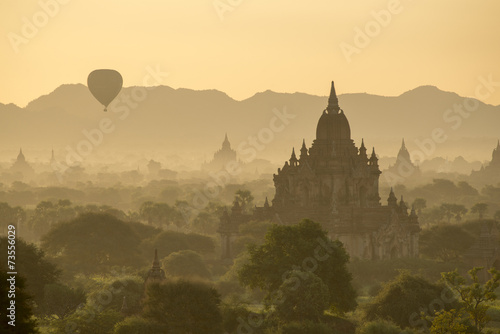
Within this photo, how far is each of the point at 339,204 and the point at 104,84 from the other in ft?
328

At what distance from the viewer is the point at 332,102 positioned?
331 ft

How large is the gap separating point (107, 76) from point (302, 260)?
417 ft

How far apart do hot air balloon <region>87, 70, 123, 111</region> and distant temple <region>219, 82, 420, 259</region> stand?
89522 mm

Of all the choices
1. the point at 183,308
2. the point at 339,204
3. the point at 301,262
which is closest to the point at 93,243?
the point at 339,204

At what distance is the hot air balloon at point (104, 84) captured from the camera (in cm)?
18525

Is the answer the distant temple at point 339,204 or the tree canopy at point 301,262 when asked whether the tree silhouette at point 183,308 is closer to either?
the tree canopy at point 301,262

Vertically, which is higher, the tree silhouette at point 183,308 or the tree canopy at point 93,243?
the tree canopy at point 93,243

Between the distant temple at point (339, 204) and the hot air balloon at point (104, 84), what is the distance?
8952 cm

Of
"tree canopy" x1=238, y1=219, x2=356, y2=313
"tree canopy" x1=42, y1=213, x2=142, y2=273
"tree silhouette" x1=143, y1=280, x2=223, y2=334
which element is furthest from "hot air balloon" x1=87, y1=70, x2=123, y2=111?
"tree silhouette" x1=143, y1=280, x2=223, y2=334

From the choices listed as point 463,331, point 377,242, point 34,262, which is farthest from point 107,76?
point 463,331

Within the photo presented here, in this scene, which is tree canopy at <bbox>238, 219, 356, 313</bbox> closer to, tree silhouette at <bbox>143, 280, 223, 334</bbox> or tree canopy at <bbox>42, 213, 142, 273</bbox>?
tree silhouette at <bbox>143, 280, 223, 334</bbox>

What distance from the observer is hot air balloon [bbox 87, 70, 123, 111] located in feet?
608

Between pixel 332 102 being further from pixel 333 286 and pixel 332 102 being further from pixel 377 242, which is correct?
pixel 333 286

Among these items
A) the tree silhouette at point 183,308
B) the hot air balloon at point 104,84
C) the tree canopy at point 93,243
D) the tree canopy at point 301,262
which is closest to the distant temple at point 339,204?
the tree canopy at point 93,243
